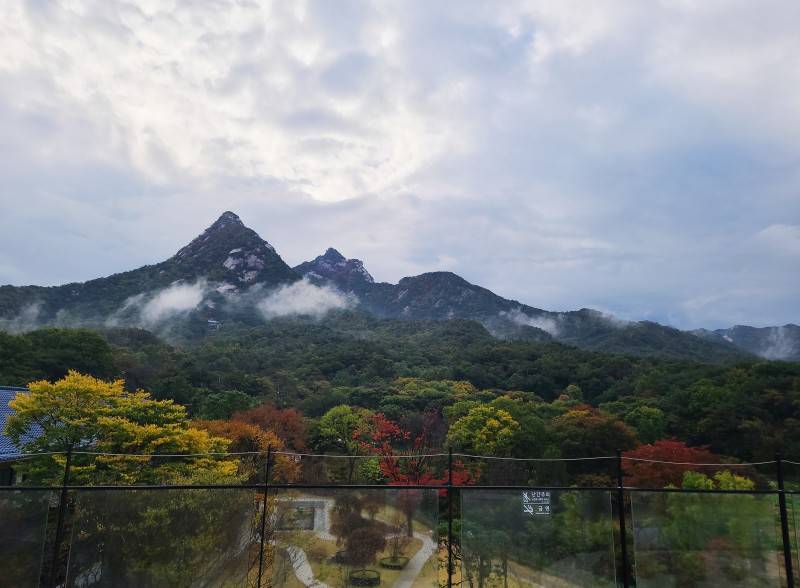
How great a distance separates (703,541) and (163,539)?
5993mm

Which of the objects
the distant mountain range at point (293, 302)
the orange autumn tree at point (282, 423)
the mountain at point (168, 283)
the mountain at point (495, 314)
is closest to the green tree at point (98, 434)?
the orange autumn tree at point (282, 423)

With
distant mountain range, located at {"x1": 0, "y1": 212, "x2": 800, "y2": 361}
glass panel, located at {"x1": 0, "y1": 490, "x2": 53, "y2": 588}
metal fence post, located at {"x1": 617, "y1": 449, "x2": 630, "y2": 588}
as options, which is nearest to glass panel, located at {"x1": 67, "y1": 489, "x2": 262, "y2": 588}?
glass panel, located at {"x1": 0, "y1": 490, "x2": 53, "y2": 588}

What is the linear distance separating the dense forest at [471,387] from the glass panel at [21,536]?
19177 mm

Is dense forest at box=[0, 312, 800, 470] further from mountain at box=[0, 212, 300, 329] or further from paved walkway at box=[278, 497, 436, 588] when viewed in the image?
mountain at box=[0, 212, 300, 329]

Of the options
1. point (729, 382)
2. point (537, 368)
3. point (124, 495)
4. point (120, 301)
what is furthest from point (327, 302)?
point (124, 495)

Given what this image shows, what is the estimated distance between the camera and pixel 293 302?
96938 mm

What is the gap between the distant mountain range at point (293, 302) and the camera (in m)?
73.8

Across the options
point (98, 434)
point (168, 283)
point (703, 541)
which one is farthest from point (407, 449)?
point (168, 283)

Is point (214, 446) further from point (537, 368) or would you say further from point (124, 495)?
point (537, 368)

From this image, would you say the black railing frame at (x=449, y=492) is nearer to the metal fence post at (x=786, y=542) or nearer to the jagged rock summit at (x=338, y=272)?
the metal fence post at (x=786, y=542)

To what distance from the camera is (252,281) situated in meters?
96.0

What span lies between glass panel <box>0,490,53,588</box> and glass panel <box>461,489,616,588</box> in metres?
4.34

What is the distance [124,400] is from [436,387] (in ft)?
88.3

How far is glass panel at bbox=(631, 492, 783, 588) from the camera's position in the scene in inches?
236
